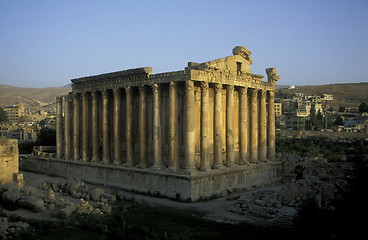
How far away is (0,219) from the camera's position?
56.2 feet

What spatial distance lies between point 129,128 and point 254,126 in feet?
35.5

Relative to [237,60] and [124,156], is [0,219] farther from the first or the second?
[237,60]

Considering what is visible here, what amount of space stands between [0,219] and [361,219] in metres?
15.7

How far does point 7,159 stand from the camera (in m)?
28.0

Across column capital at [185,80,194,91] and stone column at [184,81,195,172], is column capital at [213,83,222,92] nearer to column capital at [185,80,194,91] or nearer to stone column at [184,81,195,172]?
stone column at [184,81,195,172]

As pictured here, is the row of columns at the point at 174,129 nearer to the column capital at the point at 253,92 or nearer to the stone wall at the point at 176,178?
the column capital at the point at 253,92

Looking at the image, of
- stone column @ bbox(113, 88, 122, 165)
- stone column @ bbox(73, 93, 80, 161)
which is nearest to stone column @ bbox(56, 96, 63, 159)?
→ stone column @ bbox(73, 93, 80, 161)

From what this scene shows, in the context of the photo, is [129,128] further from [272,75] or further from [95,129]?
[272,75]

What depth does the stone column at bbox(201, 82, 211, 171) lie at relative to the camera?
25.2 m

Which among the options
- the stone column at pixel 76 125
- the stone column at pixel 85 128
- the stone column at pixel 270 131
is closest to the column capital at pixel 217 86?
the stone column at pixel 270 131

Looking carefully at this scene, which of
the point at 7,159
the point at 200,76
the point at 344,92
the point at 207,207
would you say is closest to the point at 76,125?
the point at 7,159

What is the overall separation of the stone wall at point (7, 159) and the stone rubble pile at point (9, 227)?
11.6 m

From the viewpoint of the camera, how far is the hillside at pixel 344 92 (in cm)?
13212

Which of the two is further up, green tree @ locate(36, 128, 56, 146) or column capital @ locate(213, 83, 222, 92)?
column capital @ locate(213, 83, 222, 92)
